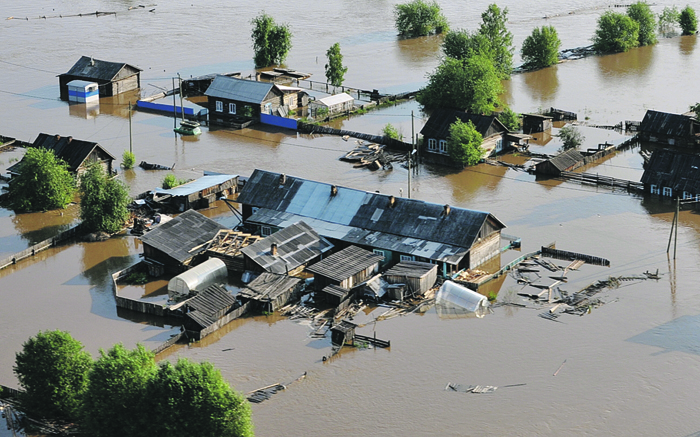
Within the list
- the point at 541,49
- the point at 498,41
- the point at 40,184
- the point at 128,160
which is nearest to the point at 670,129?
the point at 498,41

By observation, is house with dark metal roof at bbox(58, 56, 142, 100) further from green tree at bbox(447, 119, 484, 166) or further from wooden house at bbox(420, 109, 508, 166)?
green tree at bbox(447, 119, 484, 166)

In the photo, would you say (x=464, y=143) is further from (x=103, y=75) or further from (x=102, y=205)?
(x=103, y=75)

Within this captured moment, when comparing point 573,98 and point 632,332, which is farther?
point 573,98

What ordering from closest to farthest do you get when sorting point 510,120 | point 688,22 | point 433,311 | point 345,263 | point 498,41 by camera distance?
point 433,311
point 345,263
point 510,120
point 498,41
point 688,22

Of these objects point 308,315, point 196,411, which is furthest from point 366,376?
point 196,411

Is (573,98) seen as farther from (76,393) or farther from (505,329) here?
(76,393)

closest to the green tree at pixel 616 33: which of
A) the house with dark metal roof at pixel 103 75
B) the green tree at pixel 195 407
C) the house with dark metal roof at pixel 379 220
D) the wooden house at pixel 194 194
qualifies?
the house with dark metal roof at pixel 103 75
